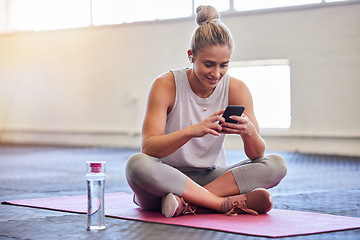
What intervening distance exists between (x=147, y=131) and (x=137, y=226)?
0.35 meters

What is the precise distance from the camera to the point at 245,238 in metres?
1.50

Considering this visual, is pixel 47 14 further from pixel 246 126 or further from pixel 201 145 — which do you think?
pixel 246 126

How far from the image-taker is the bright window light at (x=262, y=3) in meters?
5.66

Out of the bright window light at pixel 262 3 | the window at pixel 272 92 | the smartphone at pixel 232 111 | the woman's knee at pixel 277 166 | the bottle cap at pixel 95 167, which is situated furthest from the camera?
the window at pixel 272 92

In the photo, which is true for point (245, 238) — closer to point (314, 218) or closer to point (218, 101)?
point (314, 218)

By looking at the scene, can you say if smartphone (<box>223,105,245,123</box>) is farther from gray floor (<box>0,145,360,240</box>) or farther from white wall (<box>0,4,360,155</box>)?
white wall (<box>0,4,360,155</box>)

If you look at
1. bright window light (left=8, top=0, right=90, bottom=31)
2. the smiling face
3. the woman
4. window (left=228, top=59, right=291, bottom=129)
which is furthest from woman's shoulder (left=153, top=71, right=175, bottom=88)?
bright window light (left=8, top=0, right=90, bottom=31)

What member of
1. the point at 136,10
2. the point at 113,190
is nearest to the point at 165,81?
the point at 113,190

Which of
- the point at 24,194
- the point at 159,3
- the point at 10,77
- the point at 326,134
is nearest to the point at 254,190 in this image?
the point at 24,194

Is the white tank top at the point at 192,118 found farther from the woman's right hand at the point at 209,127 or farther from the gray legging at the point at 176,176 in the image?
the woman's right hand at the point at 209,127

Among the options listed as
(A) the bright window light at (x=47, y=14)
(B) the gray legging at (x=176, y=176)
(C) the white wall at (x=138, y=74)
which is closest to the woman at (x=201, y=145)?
(B) the gray legging at (x=176, y=176)

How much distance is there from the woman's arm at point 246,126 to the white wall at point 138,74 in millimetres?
3706

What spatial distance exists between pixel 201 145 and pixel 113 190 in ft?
3.20

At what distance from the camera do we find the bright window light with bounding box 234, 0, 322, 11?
5.66 meters
